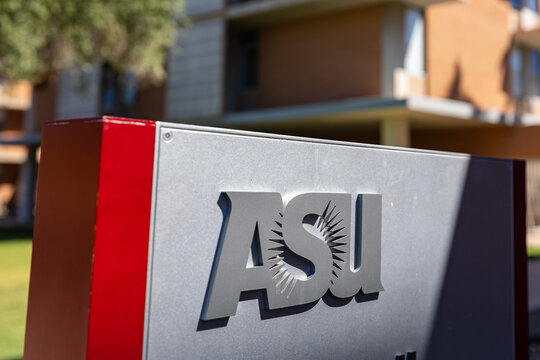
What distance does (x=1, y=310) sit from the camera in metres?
7.76

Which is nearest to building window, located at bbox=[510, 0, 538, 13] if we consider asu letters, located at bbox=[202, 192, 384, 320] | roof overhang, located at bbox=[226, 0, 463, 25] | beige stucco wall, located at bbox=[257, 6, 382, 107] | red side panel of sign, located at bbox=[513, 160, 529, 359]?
roof overhang, located at bbox=[226, 0, 463, 25]

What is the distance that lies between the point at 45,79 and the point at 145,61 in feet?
11.8

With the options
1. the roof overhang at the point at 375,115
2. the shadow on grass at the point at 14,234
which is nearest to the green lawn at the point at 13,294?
the shadow on grass at the point at 14,234

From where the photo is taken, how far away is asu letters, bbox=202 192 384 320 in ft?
10.7

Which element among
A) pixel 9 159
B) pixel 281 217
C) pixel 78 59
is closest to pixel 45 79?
pixel 78 59

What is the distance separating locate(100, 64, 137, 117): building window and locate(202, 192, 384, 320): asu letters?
1889 cm

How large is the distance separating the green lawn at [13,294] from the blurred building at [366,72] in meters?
6.57

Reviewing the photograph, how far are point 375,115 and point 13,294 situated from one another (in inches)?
407

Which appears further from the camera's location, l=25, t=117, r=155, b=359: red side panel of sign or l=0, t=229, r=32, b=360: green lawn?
l=0, t=229, r=32, b=360: green lawn

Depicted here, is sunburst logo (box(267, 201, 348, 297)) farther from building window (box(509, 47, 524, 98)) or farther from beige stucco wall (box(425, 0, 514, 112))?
building window (box(509, 47, 524, 98))

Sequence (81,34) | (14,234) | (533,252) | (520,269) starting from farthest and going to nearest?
(14,234), (533,252), (81,34), (520,269)

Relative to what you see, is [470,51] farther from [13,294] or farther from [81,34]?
[13,294]

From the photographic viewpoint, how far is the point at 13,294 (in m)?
8.87

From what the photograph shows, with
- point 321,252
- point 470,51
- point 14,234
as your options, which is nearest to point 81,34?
point 14,234
